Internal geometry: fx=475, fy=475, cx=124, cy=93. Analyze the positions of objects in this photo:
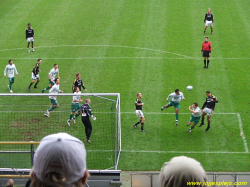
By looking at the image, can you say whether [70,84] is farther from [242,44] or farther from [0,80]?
[242,44]

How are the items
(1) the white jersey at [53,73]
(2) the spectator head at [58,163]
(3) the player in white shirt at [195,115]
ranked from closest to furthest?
(2) the spectator head at [58,163] → (3) the player in white shirt at [195,115] → (1) the white jersey at [53,73]

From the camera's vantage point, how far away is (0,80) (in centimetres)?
2642

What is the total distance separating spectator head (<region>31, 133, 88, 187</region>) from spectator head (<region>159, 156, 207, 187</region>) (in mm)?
507

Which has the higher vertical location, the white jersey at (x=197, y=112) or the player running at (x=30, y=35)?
the player running at (x=30, y=35)

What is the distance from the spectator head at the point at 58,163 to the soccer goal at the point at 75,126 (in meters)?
14.8

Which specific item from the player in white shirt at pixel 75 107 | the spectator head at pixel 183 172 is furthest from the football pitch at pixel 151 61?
the spectator head at pixel 183 172

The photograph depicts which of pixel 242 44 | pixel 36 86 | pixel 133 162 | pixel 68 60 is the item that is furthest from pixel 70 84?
pixel 242 44

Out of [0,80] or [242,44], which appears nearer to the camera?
[0,80]

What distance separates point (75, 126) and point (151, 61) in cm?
1024

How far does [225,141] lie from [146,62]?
1017 cm

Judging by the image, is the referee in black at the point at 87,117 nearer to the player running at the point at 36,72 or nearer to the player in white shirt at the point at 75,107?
the player in white shirt at the point at 75,107

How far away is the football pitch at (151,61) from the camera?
19.6m

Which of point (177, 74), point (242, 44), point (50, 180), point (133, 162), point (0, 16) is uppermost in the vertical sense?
point (0, 16)

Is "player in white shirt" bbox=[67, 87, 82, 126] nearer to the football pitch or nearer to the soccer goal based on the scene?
the soccer goal
